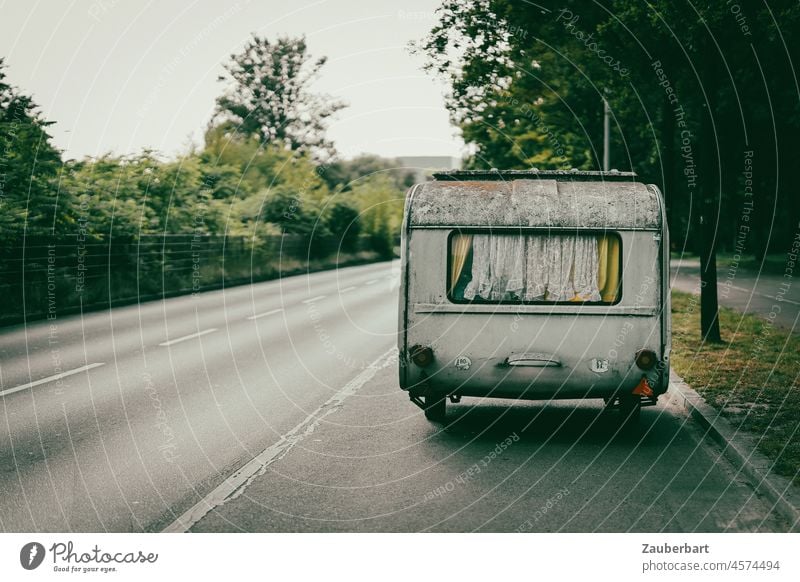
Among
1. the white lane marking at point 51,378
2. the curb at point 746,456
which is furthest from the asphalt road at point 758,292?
the white lane marking at point 51,378

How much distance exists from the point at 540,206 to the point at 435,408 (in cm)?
213

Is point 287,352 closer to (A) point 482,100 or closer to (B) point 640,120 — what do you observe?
(A) point 482,100

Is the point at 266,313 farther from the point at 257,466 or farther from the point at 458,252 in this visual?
the point at 257,466

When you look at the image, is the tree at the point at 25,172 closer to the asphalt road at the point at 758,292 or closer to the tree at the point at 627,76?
the tree at the point at 627,76

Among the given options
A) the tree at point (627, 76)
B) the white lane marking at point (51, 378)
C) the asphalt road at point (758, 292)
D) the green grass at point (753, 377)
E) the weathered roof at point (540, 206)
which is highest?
the tree at point (627, 76)

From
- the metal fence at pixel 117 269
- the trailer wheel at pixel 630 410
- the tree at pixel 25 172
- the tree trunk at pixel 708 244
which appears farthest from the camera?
the metal fence at pixel 117 269

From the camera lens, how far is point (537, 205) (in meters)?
8.56

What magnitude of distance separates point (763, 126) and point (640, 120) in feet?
36.9

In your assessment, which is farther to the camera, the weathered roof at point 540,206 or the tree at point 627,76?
the tree at point 627,76

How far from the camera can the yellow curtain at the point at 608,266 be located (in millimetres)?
8430

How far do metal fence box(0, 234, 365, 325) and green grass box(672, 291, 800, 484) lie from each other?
13277 mm

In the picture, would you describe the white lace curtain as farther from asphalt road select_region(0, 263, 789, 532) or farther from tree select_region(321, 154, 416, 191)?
tree select_region(321, 154, 416, 191)

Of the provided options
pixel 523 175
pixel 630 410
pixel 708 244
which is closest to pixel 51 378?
pixel 523 175

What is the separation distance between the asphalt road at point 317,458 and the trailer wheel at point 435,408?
122 mm
